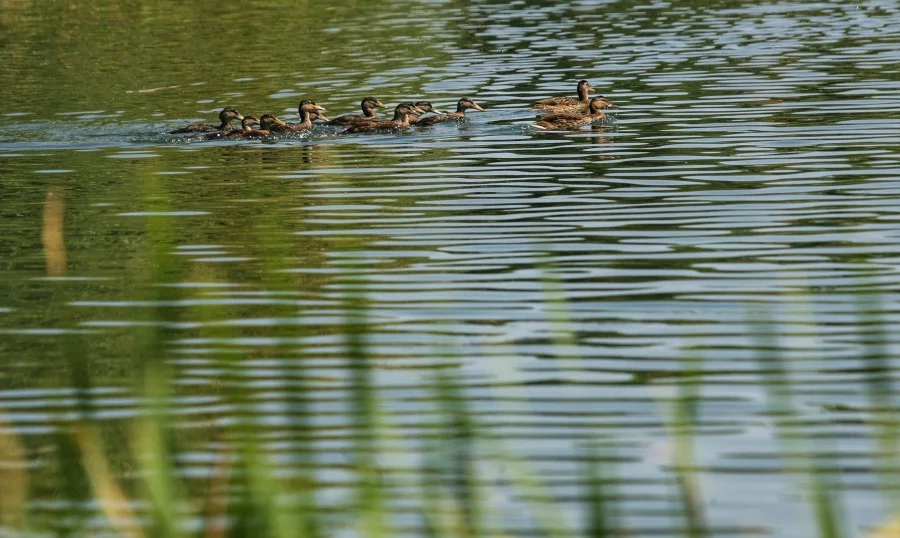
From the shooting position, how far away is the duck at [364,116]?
81.3 ft

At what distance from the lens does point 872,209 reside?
16078 millimetres

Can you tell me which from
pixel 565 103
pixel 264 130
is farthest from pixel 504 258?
pixel 565 103

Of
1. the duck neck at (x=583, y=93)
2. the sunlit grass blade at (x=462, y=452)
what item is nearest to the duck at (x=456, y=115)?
the duck neck at (x=583, y=93)

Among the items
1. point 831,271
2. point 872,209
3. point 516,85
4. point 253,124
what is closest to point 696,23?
point 516,85

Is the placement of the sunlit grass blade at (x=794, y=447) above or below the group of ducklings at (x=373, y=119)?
above

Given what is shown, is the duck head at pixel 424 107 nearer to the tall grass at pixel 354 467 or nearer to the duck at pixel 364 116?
the duck at pixel 364 116

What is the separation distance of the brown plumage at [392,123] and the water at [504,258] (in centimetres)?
28

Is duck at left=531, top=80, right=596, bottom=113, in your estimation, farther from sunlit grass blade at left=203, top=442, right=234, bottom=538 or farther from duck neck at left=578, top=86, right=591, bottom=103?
sunlit grass blade at left=203, top=442, right=234, bottom=538

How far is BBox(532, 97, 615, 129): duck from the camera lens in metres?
24.3

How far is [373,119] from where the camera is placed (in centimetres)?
2469

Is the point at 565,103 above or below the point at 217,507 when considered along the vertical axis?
below

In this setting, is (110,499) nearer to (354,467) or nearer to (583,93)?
(354,467)

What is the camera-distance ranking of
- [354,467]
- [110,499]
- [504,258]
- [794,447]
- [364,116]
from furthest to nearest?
1. [364,116]
2. [504,258]
3. [354,467]
4. [794,447]
5. [110,499]

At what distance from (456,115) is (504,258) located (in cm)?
1062
